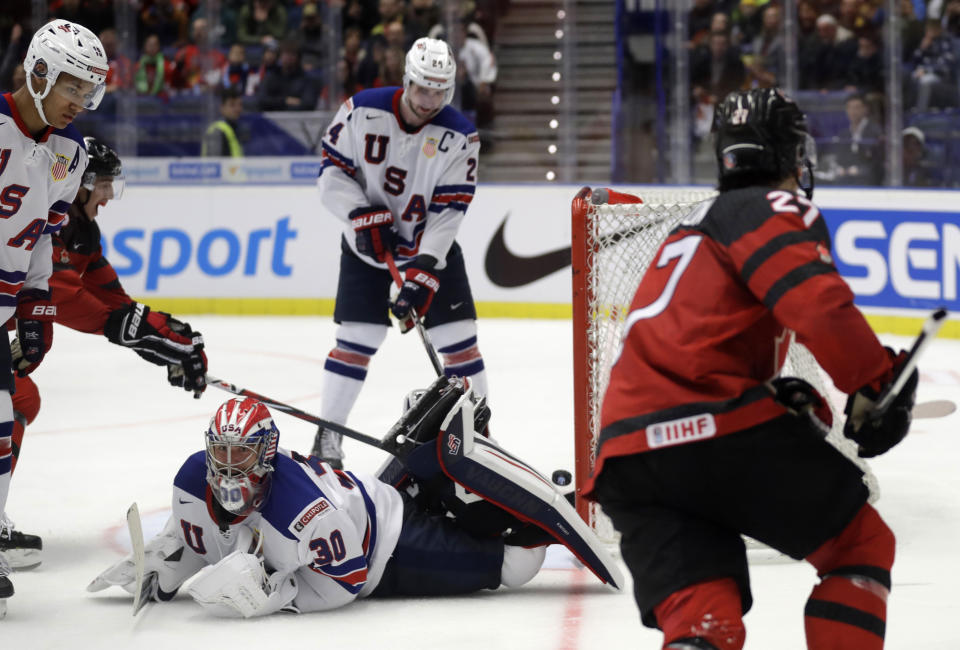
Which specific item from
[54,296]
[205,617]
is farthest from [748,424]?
[54,296]

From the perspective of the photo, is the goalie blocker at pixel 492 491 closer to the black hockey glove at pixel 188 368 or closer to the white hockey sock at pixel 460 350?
the black hockey glove at pixel 188 368

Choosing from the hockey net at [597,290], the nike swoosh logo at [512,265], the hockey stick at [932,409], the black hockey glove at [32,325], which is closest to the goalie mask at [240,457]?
the black hockey glove at [32,325]

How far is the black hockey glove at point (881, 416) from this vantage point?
1830 millimetres

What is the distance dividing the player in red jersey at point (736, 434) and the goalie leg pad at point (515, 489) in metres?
1.20

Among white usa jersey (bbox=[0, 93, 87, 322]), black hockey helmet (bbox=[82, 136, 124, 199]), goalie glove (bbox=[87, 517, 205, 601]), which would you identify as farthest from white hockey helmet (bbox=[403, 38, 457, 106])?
goalie glove (bbox=[87, 517, 205, 601])

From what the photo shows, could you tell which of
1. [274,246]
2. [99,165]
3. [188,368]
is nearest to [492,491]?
[188,368]

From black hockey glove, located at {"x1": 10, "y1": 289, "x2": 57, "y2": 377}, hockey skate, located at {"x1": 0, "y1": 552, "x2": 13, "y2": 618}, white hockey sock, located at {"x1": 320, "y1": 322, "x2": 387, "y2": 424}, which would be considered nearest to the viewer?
hockey skate, located at {"x1": 0, "y1": 552, "x2": 13, "y2": 618}

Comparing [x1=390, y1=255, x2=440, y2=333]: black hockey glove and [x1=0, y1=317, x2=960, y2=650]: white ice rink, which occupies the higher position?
[x1=390, y1=255, x2=440, y2=333]: black hockey glove

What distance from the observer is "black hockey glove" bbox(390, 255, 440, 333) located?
13.9ft

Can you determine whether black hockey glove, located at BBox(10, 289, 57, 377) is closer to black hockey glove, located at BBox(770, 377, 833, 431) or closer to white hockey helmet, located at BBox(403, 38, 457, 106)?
white hockey helmet, located at BBox(403, 38, 457, 106)

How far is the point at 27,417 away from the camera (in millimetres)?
3646

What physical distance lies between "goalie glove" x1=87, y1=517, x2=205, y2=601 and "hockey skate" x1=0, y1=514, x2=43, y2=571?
44 centimetres

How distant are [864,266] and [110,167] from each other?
4740 mm

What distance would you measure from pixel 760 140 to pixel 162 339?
2.11 metres
